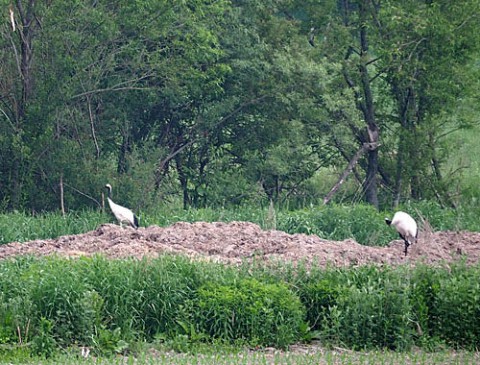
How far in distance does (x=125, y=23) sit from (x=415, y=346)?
1207 cm

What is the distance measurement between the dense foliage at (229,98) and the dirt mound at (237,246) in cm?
523

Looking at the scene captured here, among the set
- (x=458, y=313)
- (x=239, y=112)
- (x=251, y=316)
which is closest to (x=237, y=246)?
(x=251, y=316)

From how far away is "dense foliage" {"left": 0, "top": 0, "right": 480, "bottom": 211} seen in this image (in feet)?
66.6

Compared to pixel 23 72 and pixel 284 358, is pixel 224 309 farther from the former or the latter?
pixel 23 72

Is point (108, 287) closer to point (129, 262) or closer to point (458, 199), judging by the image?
point (129, 262)

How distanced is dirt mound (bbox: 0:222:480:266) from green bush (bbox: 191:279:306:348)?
5.63 feet

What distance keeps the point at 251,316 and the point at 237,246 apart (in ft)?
13.1

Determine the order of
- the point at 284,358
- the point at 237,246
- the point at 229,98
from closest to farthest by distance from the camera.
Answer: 1. the point at 284,358
2. the point at 237,246
3. the point at 229,98

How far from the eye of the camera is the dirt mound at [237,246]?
13117 mm

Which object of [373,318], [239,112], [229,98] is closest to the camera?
[373,318]

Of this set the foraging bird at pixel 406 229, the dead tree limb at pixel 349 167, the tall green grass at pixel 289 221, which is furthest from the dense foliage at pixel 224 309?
the dead tree limb at pixel 349 167

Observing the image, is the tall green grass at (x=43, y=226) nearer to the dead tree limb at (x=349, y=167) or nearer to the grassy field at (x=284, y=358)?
the dead tree limb at (x=349, y=167)

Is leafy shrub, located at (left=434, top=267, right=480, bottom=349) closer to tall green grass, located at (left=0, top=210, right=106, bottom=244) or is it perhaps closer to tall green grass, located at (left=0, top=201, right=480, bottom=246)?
tall green grass, located at (left=0, top=201, right=480, bottom=246)

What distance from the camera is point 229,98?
22.6 metres
